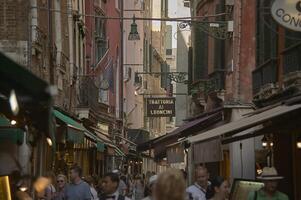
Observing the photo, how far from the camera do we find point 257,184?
13336 millimetres

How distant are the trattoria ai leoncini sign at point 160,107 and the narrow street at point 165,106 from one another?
2.4 inches

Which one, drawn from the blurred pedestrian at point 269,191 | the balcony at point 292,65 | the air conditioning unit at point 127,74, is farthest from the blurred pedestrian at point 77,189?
→ the air conditioning unit at point 127,74

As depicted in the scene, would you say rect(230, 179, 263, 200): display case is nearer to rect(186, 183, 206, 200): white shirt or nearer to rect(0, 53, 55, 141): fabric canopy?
rect(186, 183, 206, 200): white shirt

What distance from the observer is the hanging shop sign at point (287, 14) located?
13.6 metres

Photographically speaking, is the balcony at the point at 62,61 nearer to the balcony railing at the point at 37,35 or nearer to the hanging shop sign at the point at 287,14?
the balcony railing at the point at 37,35

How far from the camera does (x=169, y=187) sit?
20.4 feet

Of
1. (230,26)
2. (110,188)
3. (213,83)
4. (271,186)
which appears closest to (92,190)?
(271,186)

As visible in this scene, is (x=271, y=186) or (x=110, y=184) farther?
(x=271, y=186)

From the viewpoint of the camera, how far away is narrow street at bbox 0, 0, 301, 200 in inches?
393

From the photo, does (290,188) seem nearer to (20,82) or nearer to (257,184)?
(257,184)

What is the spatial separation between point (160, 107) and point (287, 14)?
3193 centimetres

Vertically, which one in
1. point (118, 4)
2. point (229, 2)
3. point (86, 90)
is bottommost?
point (86, 90)

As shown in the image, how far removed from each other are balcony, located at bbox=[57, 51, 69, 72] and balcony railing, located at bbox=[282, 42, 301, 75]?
8.89 metres

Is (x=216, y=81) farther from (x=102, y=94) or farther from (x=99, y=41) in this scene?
(x=102, y=94)
